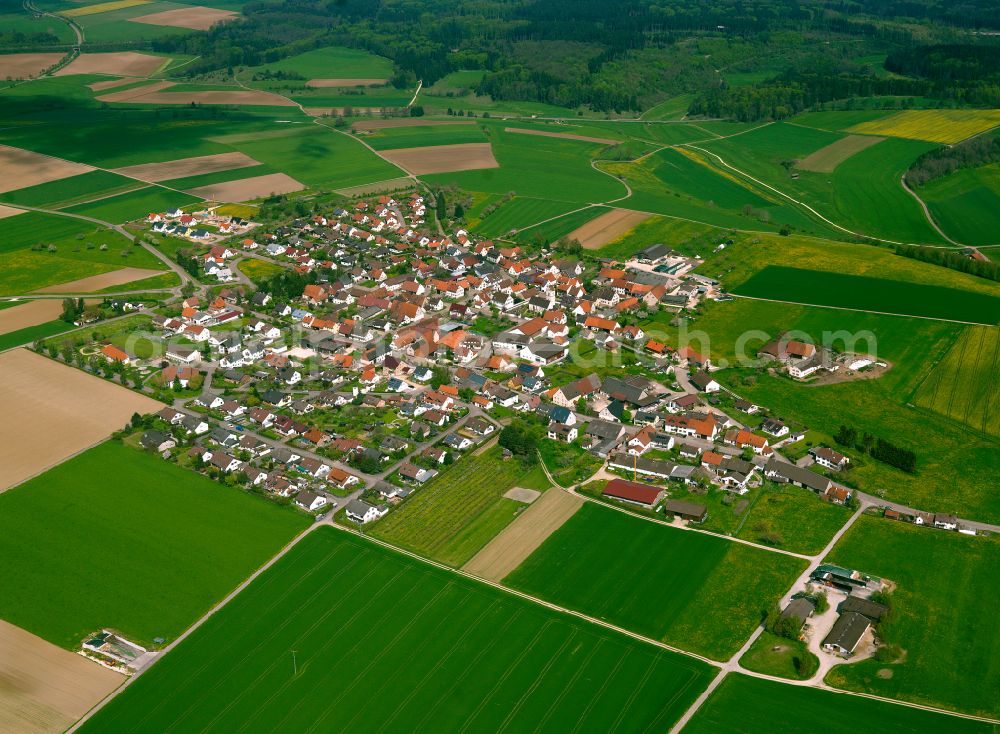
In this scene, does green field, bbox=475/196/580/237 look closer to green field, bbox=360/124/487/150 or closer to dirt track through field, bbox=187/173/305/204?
dirt track through field, bbox=187/173/305/204

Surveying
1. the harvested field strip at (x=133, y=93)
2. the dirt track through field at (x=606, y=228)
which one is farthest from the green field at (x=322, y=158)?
the harvested field strip at (x=133, y=93)

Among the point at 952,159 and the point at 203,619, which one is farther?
the point at 952,159

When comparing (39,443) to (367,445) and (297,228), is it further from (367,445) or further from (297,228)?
(297,228)

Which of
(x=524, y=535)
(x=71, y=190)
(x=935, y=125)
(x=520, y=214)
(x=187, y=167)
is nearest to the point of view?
(x=524, y=535)

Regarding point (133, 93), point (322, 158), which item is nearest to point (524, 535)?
point (322, 158)

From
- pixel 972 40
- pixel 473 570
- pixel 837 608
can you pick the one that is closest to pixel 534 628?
pixel 473 570

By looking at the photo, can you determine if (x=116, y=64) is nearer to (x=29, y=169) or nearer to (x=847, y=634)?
(x=29, y=169)
